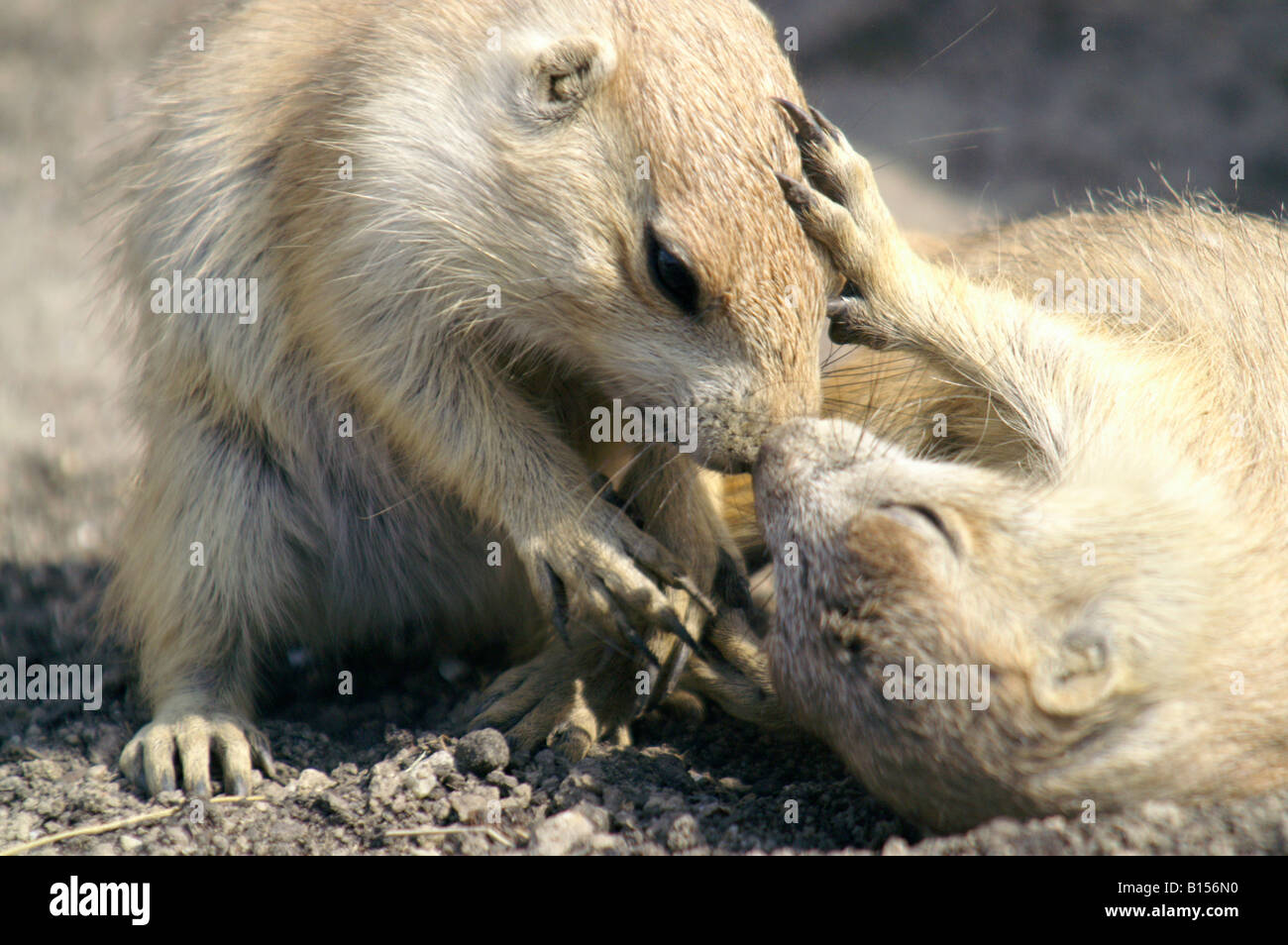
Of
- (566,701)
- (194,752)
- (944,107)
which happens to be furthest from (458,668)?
(944,107)

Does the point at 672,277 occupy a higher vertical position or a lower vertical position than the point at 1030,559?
higher

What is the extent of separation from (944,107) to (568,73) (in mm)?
6905

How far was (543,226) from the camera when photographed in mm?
3641

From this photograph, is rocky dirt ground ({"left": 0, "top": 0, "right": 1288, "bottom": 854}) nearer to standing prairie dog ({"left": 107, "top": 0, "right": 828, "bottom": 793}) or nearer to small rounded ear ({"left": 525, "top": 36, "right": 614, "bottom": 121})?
standing prairie dog ({"left": 107, "top": 0, "right": 828, "bottom": 793})

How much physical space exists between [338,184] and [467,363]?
0.75m

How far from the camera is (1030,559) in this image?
3219 millimetres

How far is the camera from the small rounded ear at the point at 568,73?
3676mm

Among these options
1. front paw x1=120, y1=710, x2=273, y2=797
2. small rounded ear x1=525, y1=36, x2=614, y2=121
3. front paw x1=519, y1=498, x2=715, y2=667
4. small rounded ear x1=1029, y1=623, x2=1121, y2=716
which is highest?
small rounded ear x1=525, y1=36, x2=614, y2=121

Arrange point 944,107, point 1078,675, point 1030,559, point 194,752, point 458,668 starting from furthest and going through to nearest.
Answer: point 944,107 → point 458,668 → point 194,752 → point 1030,559 → point 1078,675

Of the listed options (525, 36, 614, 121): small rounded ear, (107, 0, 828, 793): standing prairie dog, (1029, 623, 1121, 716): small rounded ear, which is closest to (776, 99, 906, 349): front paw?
(107, 0, 828, 793): standing prairie dog

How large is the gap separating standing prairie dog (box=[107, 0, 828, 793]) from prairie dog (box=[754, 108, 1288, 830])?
15.2 inches

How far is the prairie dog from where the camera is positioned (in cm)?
301

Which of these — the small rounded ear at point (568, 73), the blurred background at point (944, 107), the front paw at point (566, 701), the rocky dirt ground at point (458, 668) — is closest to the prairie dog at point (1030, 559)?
the rocky dirt ground at point (458, 668)

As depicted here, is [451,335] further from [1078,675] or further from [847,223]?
[1078,675]
